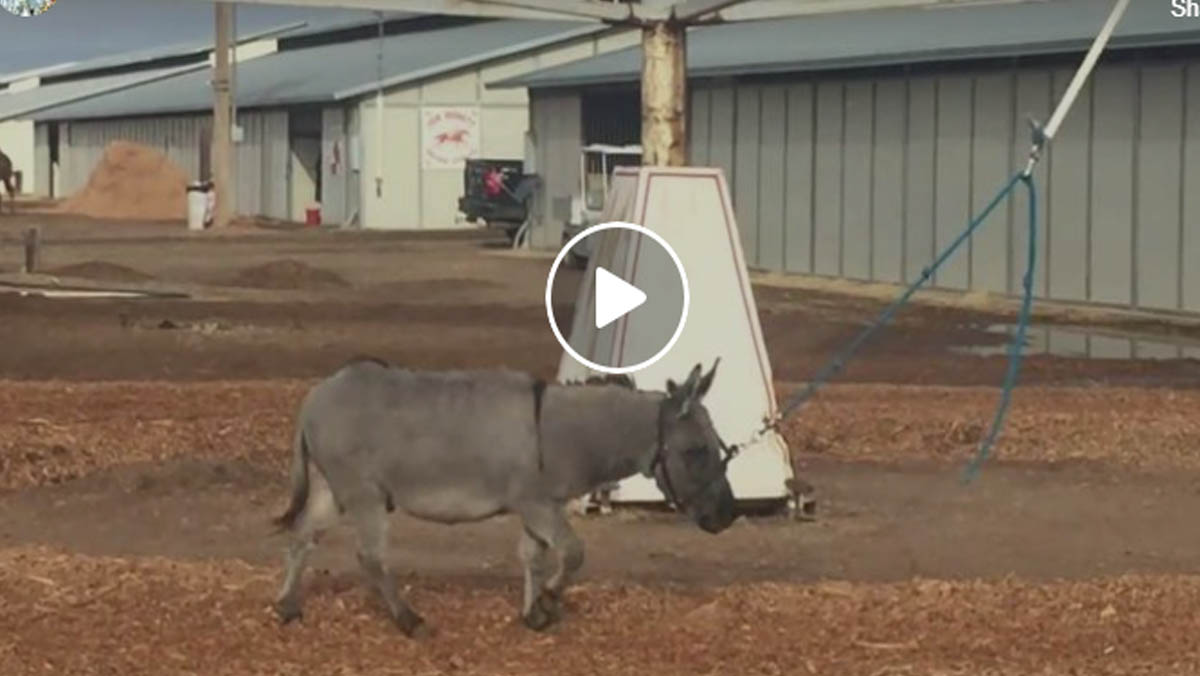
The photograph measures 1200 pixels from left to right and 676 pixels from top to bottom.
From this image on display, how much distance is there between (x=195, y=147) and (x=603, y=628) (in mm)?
75529

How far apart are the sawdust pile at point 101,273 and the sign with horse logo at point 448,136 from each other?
2622cm

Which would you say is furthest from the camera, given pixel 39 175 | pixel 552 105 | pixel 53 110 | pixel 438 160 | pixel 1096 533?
pixel 39 175

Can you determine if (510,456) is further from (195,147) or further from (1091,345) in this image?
(195,147)

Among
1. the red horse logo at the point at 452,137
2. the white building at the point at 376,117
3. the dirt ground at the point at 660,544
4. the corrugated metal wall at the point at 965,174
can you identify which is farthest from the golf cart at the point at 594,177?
the dirt ground at the point at 660,544

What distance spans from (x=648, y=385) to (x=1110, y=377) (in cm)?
1187

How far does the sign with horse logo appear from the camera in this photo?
6475cm

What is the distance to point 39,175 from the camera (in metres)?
110

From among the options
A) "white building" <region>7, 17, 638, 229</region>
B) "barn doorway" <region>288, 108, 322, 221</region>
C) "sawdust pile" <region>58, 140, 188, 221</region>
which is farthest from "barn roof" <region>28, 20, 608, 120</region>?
"sawdust pile" <region>58, 140, 188, 221</region>

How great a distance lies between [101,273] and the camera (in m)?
37.3

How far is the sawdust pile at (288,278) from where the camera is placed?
36.9m

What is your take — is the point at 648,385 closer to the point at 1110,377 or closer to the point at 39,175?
the point at 1110,377

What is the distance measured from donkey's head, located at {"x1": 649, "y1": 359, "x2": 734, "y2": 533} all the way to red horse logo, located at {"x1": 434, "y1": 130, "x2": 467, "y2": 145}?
185 ft

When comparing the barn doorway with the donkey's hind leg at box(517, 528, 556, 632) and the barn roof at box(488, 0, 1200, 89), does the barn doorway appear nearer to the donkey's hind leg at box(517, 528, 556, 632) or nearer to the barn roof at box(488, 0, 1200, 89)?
the barn roof at box(488, 0, 1200, 89)

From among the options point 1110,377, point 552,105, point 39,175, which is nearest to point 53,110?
point 39,175
